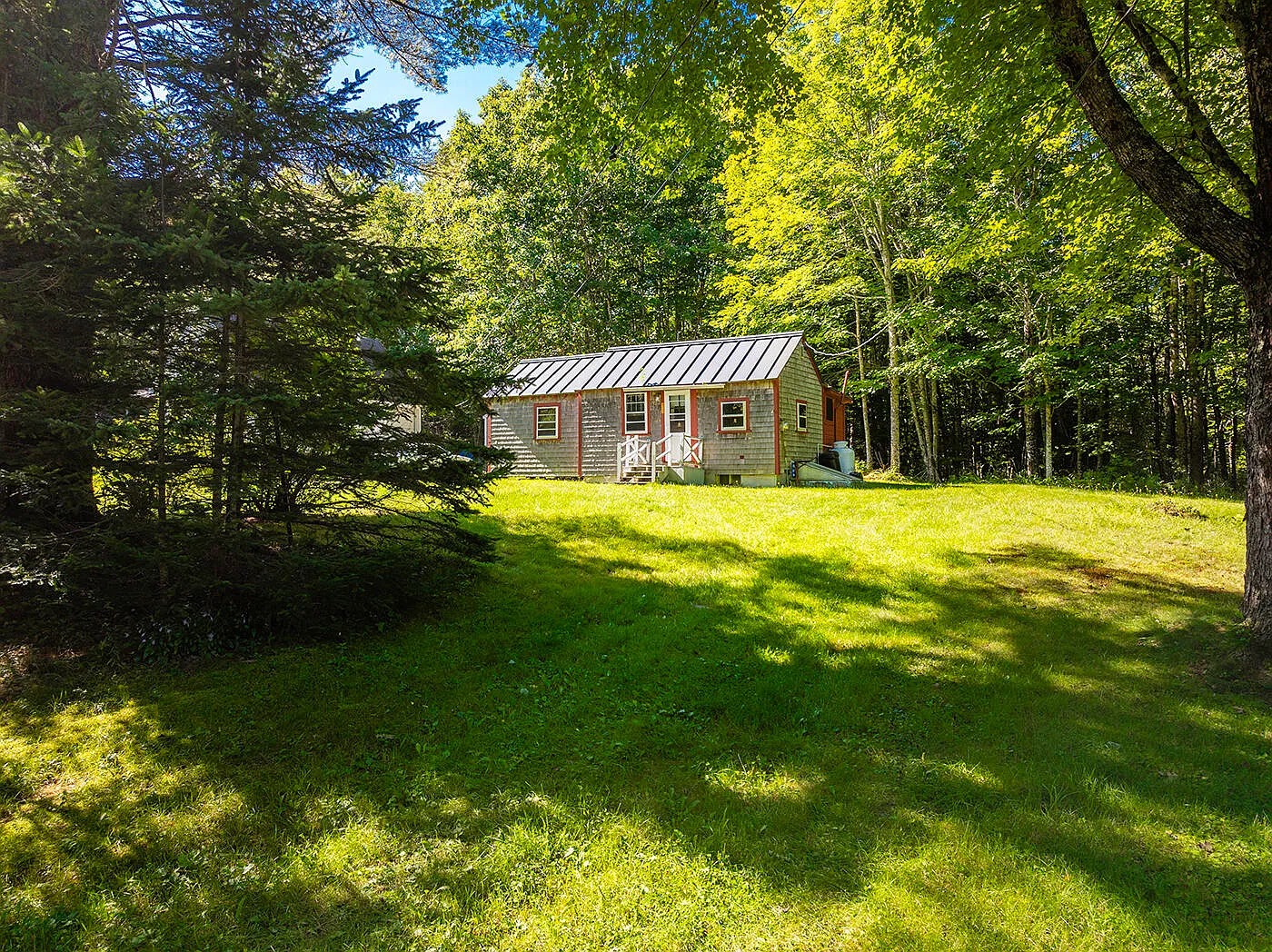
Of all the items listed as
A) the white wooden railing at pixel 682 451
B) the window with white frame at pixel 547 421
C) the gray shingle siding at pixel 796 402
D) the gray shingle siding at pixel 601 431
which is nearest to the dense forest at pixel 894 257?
the gray shingle siding at pixel 796 402

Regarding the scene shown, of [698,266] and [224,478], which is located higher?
[698,266]

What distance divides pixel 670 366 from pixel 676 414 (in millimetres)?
1559

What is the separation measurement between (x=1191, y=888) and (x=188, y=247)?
6631mm

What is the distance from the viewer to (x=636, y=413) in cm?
1786

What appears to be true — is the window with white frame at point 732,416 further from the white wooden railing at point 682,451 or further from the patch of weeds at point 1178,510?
the patch of weeds at point 1178,510

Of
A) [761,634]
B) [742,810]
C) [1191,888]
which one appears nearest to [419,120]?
[761,634]

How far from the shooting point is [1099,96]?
5137 mm

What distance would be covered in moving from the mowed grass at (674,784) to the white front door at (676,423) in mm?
10126

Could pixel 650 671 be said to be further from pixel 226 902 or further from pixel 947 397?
pixel 947 397

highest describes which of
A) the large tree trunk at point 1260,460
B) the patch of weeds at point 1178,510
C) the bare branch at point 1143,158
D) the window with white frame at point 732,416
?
the bare branch at point 1143,158

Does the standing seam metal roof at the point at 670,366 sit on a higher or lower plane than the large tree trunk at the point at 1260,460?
higher

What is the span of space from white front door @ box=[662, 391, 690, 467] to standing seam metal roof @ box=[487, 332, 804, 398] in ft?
1.52

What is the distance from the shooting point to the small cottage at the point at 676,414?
1642 cm

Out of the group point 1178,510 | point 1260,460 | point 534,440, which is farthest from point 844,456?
point 1260,460
